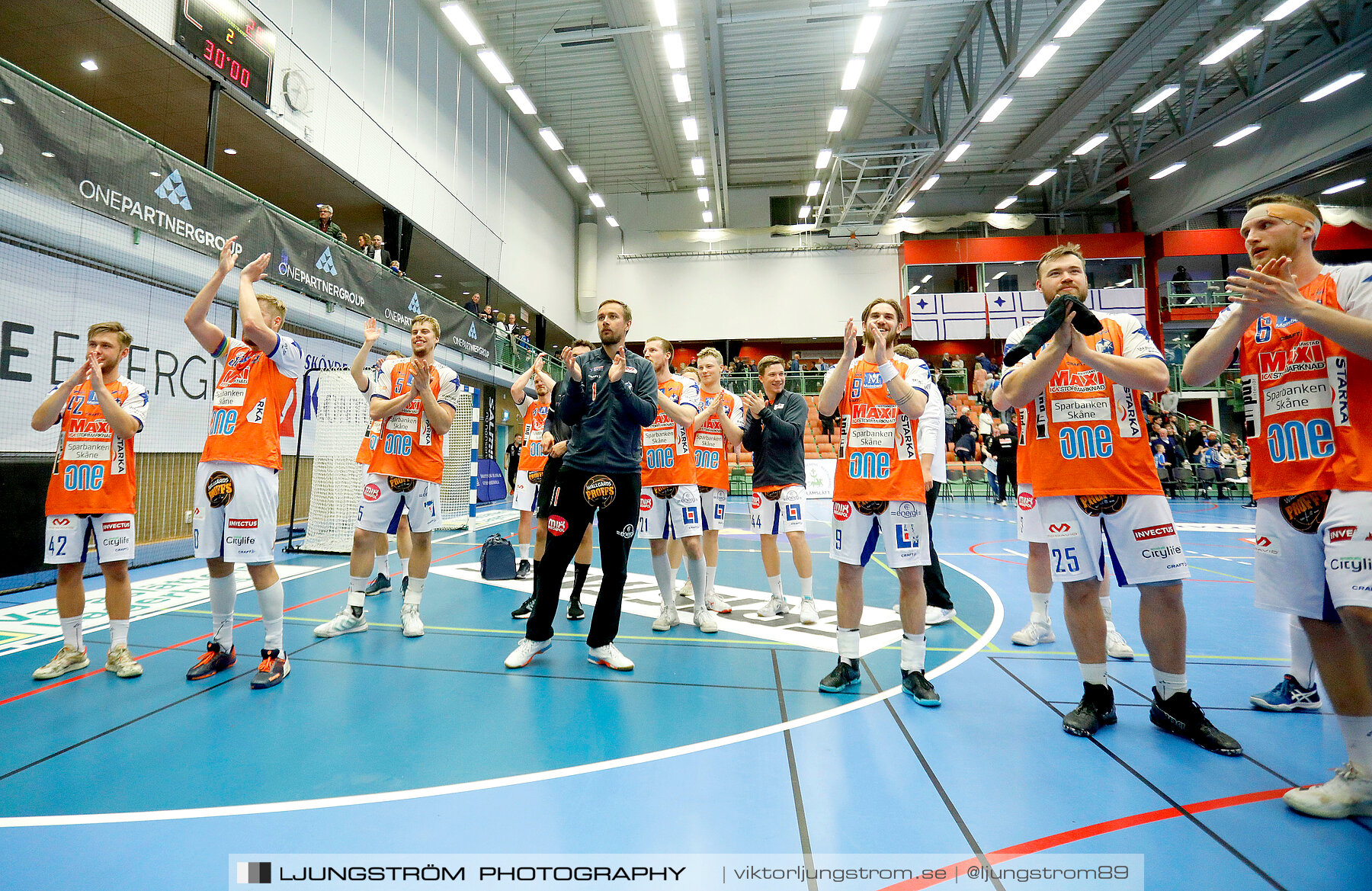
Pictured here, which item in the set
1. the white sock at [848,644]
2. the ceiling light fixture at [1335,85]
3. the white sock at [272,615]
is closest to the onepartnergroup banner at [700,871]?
the white sock at [848,644]

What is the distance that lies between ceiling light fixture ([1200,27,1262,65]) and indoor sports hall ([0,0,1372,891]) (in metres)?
0.75

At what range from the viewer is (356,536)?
4465 mm

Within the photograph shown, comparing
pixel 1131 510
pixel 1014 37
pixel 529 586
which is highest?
pixel 1014 37

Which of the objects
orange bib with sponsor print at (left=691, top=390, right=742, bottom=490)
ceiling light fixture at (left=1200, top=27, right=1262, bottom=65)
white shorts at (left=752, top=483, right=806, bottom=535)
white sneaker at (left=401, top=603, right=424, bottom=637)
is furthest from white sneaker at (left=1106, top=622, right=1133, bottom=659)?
ceiling light fixture at (left=1200, top=27, right=1262, bottom=65)

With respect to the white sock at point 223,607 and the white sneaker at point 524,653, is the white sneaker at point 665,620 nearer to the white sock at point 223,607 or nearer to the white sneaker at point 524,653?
the white sneaker at point 524,653

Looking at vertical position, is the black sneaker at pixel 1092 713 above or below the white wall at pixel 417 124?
below

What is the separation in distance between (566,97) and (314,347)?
13470 mm

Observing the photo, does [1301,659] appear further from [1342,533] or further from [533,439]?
[533,439]

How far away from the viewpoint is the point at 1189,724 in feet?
8.70

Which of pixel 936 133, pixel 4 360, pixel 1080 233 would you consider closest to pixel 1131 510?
pixel 4 360

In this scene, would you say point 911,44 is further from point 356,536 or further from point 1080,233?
point 356,536

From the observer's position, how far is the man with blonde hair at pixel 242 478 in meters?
3.38

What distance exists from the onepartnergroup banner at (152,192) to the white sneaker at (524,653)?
6.11 metres

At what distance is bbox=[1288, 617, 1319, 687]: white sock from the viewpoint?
3031 millimetres
